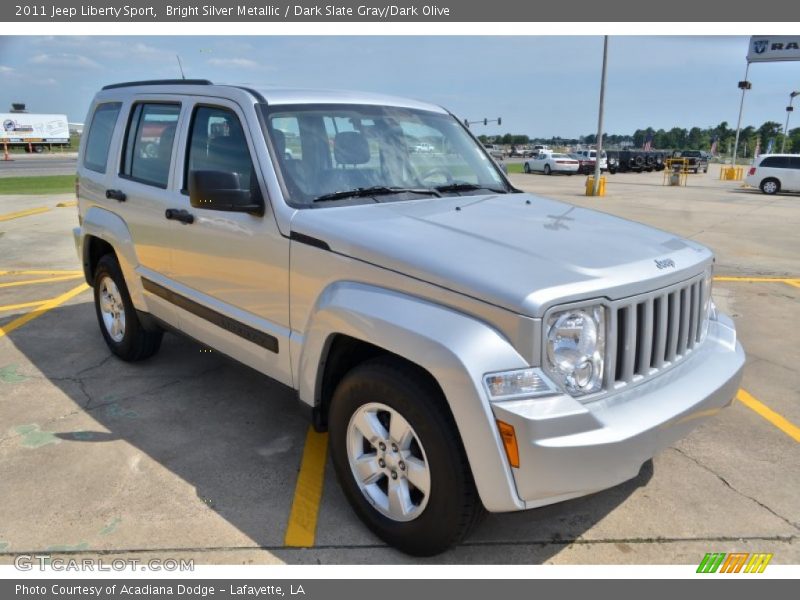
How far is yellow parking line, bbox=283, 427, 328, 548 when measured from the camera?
9.35 feet

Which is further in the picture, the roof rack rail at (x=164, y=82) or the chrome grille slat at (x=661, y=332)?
the roof rack rail at (x=164, y=82)

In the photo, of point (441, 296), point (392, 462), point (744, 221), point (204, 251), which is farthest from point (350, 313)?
point (744, 221)

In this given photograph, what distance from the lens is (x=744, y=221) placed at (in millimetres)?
14906

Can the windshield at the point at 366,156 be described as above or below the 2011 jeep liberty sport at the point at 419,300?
above

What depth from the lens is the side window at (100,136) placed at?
4703 millimetres

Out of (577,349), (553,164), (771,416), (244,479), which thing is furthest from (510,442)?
(553,164)

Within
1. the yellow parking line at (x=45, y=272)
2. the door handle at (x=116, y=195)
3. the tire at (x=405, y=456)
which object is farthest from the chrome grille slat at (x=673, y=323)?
the yellow parking line at (x=45, y=272)

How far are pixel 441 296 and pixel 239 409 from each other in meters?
2.30

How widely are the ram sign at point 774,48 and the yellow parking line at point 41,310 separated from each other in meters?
46.2

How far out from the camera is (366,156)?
3.45 metres

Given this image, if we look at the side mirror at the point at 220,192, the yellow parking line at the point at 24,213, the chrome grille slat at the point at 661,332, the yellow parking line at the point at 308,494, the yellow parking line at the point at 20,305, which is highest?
the side mirror at the point at 220,192

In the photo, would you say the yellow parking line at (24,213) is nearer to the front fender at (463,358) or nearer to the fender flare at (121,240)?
the fender flare at (121,240)

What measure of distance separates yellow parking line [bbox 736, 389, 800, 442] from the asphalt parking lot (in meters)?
0.01

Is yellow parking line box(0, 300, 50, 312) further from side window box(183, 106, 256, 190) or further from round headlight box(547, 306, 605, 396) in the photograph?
round headlight box(547, 306, 605, 396)
